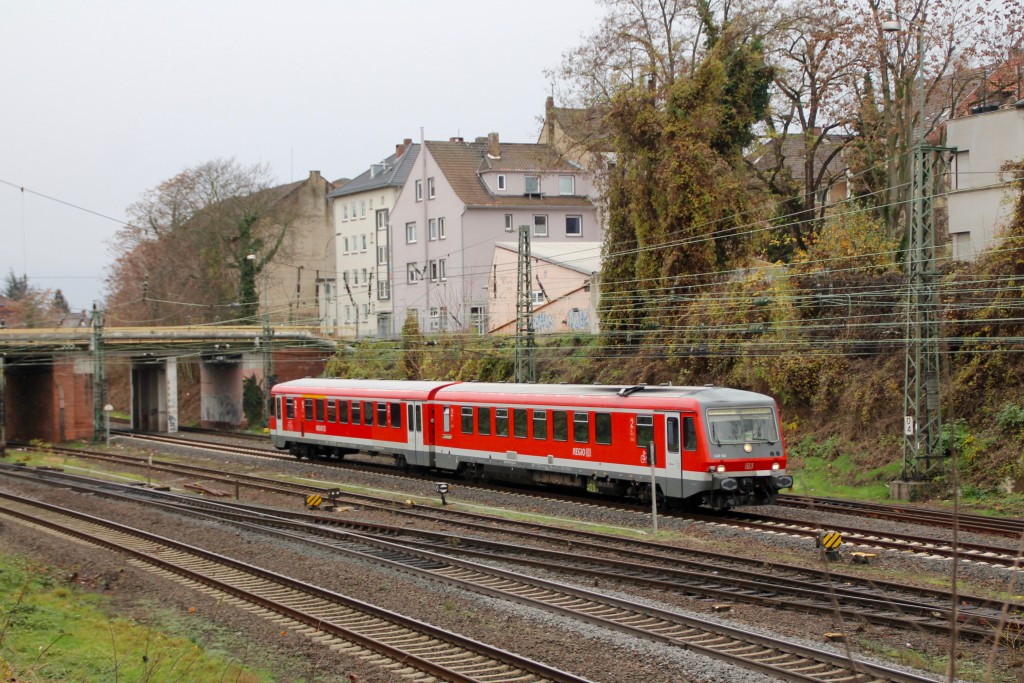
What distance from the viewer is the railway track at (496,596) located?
34.0 feet

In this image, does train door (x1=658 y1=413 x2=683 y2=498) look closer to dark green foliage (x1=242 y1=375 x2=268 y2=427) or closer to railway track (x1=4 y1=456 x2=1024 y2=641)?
railway track (x1=4 y1=456 x2=1024 y2=641)

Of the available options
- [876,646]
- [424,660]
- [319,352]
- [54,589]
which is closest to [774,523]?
[876,646]

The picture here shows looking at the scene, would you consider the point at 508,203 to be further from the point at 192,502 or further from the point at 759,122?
the point at 192,502

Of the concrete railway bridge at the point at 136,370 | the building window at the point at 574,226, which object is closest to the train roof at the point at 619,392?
the concrete railway bridge at the point at 136,370

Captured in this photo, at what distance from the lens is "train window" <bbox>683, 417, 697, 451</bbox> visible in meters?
20.4

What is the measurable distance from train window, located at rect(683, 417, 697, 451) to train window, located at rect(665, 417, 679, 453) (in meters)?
0.20

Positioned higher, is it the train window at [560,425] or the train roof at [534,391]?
the train roof at [534,391]

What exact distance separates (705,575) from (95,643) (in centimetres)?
777

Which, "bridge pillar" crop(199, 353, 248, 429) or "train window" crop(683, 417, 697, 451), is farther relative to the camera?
"bridge pillar" crop(199, 353, 248, 429)

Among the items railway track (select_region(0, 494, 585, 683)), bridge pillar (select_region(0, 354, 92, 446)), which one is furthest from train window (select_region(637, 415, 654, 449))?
bridge pillar (select_region(0, 354, 92, 446))

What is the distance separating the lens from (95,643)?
12.1 metres

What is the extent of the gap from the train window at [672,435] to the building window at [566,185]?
4492 cm

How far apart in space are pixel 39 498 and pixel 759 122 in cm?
3016

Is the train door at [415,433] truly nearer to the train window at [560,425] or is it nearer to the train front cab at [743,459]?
the train window at [560,425]
